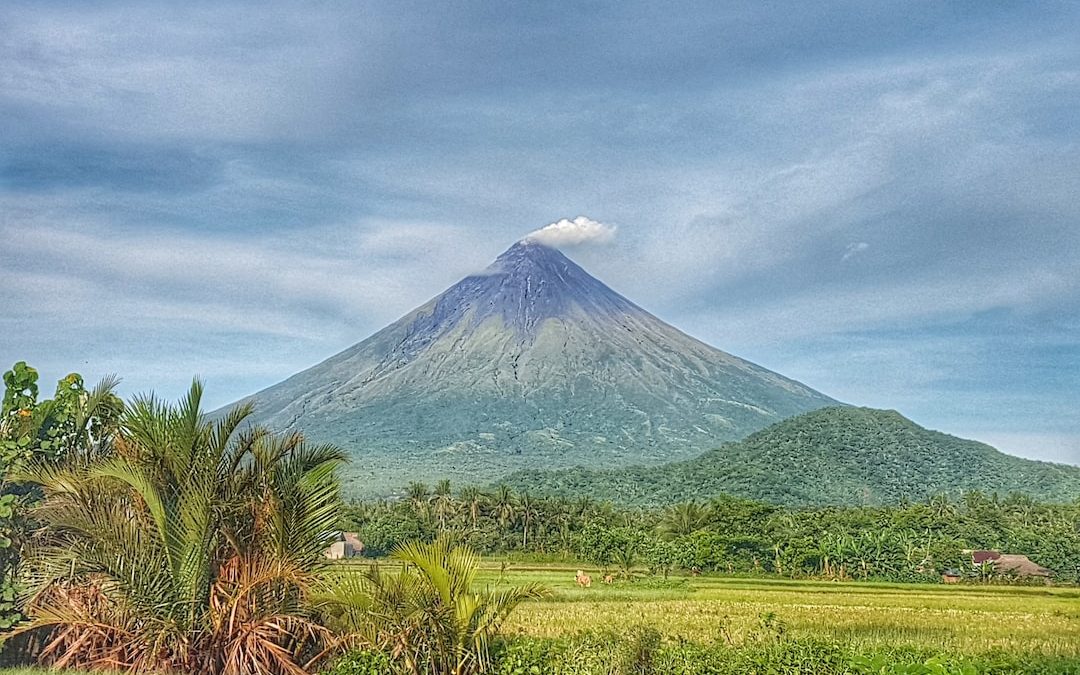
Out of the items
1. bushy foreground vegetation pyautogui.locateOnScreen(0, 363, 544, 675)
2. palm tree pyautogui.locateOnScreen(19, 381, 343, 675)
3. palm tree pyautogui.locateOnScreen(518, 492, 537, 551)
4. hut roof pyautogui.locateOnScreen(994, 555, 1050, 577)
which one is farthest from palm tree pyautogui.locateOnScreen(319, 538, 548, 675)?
palm tree pyautogui.locateOnScreen(518, 492, 537, 551)

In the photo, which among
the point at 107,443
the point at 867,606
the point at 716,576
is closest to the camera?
the point at 107,443

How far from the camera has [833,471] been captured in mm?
107000

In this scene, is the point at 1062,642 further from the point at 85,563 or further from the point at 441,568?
the point at 85,563

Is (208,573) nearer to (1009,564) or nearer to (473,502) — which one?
(1009,564)

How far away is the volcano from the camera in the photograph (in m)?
135

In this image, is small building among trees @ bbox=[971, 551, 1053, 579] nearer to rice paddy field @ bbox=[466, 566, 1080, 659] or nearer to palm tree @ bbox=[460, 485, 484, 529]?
rice paddy field @ bbox=[466, 566, 1080, 659]

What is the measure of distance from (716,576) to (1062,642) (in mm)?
21932

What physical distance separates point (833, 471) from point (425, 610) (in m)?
106

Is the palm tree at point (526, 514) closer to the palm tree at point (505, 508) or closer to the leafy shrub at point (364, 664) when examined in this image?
the palm tree at point (505, 508)

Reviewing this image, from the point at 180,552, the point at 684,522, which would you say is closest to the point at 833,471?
the point at 684,522

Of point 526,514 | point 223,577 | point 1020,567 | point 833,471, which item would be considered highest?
point 833,471

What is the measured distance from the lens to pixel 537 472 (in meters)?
106

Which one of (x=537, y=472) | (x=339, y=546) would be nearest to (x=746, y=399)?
(x=537, y=472)

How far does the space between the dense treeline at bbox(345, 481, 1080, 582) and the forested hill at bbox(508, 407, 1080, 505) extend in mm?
37135
